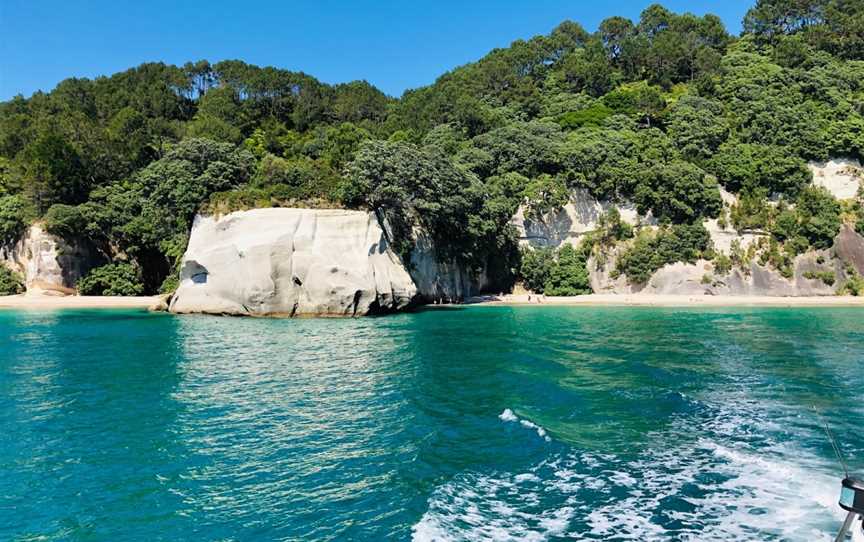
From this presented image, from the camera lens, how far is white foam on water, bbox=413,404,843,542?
8453mm

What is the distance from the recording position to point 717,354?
79.4 ft

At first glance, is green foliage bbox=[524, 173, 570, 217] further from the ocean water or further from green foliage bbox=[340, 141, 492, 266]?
the ocean water

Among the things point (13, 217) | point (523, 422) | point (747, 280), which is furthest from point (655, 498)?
point (13, 217)

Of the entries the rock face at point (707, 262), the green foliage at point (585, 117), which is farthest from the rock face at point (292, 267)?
the green foliage at point (585, 117)

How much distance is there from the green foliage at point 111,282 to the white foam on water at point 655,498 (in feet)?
185

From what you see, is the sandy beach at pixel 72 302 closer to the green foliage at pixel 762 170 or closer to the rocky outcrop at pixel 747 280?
the rocky outcrop at pixel 747 280

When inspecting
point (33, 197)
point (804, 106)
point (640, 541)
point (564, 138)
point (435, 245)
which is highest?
point (804, 106)

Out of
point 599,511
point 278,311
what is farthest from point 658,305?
point 599,511

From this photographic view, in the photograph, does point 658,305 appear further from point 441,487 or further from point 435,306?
point 441,487

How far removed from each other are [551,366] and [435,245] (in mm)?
31425

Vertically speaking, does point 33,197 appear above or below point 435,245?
above

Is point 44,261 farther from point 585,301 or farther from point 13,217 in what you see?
point 585,301

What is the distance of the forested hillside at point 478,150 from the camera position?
50094 millimetres

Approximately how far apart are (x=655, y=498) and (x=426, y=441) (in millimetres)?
5140
